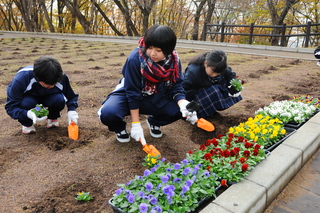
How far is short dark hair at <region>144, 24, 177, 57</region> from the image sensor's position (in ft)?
6.77

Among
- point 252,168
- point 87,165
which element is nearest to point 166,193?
point 252,168

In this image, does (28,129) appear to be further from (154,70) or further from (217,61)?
(217,61)

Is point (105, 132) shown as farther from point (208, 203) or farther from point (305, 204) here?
point (305, 204)

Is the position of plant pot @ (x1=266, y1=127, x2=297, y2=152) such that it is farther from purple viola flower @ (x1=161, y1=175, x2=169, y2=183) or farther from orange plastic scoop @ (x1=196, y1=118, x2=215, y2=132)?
purple viola flower @ (x1=161, y1=175, x2=169, y2=183)

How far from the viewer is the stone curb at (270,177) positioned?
164cm

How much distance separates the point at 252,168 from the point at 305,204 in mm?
415

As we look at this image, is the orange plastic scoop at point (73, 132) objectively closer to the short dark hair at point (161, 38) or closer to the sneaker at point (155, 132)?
the sneaker at point (155, 132)

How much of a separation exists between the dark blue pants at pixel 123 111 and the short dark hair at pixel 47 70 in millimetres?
488

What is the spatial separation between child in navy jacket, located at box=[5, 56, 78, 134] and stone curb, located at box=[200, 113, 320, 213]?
1.71 meters

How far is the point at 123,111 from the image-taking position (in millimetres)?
2475

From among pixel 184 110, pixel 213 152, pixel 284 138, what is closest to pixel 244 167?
pixel 213 152

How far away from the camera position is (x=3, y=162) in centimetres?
227

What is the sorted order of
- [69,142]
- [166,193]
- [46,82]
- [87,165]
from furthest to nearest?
[69,142]
[46,82]
[87,165]
[166,193]

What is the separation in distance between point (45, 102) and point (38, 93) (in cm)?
12
